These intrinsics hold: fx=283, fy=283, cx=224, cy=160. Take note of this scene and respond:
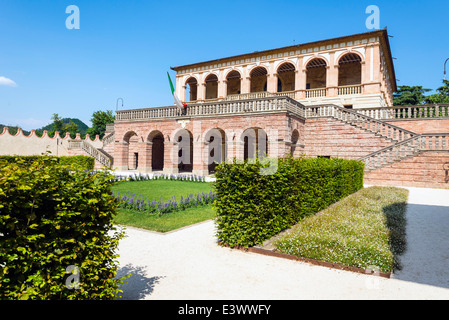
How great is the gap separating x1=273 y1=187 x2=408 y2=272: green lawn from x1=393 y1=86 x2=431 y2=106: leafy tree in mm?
51801

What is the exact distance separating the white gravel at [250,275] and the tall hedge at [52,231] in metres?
1.18

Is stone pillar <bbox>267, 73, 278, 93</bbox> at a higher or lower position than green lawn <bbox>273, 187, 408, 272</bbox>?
higher

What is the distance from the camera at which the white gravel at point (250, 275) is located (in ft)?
12.9

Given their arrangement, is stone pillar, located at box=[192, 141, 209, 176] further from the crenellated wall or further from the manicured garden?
the crenellated wall

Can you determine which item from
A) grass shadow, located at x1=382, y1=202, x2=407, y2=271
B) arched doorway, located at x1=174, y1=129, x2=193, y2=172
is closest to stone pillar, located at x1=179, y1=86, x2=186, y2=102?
arched doorway, located at x1=174, y1=129, x2=193, y2=172

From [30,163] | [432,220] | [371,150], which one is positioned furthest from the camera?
[371,150]

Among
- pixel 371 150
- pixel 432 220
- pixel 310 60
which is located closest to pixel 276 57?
pixel 310 60

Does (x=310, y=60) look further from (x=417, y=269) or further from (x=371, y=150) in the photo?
(x=417, y=269)

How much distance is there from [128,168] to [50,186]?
25.7m

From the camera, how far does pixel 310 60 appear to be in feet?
90.1

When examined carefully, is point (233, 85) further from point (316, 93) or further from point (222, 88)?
point (316, 93)

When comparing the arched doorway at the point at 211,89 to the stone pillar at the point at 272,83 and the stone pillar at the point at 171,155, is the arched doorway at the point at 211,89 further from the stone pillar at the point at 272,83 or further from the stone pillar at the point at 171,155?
the stone pillar at the point at 171,155

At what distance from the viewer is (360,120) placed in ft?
65.1

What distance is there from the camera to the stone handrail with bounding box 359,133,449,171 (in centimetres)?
1644
